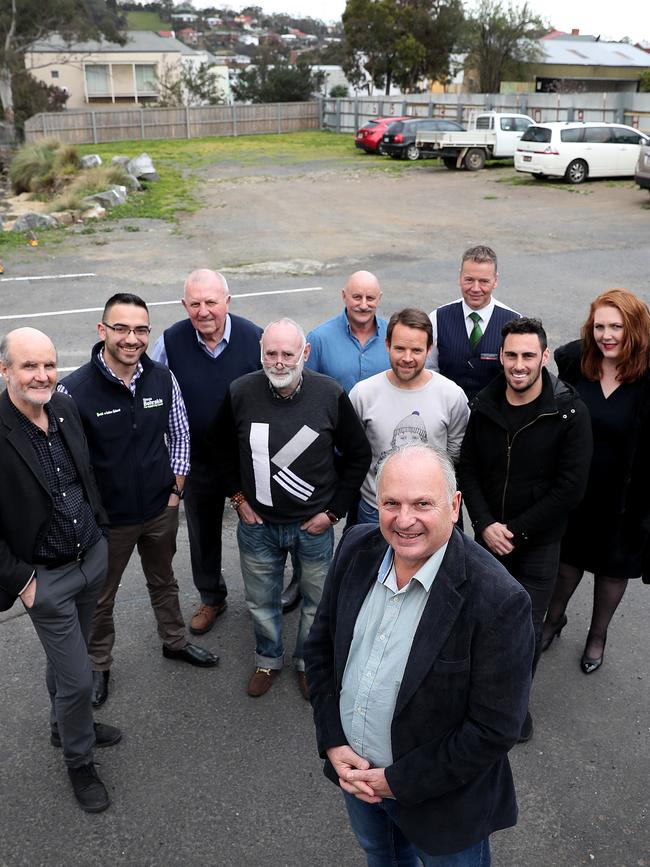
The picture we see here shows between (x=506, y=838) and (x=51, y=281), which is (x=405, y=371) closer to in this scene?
(x=506, y=838)

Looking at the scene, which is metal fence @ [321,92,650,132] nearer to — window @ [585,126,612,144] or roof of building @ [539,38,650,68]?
window @ [585,126,612,144]

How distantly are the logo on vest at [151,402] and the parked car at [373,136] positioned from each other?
2837cm

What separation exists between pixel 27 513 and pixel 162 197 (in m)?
20.3

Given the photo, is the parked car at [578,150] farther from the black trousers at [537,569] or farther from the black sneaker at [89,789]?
the black sneaker at [89,789]

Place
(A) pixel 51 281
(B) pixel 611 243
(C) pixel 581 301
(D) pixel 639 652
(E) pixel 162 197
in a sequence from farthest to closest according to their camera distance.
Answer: (E) pixel 162 197 < (B) pixel 611 243 < (A) pixel 51 281 < (C) pixel 581 301 < (D) pixel 639 652

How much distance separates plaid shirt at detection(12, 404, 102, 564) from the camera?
3266 mm

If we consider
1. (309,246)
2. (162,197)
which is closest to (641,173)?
(309,246)

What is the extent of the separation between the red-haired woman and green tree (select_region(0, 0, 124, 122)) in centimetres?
4812

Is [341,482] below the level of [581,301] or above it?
above

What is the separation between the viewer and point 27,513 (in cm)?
318

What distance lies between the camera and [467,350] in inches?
180

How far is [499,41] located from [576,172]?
26898 mm

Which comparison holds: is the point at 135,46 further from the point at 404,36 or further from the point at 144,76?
the point at 404,36

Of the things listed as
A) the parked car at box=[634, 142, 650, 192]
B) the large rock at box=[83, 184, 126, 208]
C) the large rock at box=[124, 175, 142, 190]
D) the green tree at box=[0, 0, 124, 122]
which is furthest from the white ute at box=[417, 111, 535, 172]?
the green tree at box=[0, 0, 124, 122]
